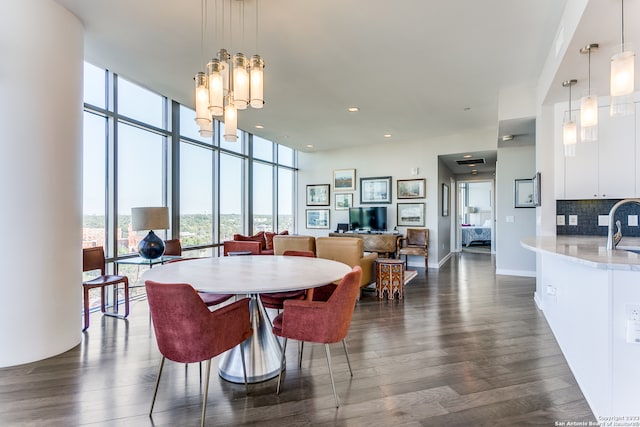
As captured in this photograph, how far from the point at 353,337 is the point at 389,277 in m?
1.60

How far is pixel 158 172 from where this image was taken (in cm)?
497

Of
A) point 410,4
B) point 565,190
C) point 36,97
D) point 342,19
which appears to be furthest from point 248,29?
point 565,190

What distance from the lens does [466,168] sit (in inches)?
356

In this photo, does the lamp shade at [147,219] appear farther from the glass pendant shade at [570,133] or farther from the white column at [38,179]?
the glass pendant shade at [570,133]

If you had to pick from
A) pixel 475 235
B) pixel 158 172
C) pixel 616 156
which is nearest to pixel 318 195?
pixel 158 172

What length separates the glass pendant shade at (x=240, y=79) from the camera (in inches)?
95.2

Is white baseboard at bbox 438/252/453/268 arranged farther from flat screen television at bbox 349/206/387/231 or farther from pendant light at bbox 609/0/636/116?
pendant light at bbox 609/0/636/116

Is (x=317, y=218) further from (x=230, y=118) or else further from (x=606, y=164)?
(x=606, y=164)

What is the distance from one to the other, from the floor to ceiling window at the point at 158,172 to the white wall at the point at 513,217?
5.15 meters

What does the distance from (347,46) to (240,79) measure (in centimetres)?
138

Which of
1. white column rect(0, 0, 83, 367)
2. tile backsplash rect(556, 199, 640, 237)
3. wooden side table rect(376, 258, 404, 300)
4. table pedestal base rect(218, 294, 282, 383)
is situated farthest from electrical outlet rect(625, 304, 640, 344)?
white column rect(0, 0, 83, 367)

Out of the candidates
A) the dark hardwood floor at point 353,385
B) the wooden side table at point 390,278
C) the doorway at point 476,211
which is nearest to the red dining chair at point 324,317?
the dark hardwood floor at point 353,385

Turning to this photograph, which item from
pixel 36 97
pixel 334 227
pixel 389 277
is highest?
pixel 36 97

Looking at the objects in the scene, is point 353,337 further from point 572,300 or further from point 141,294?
point 141,294
